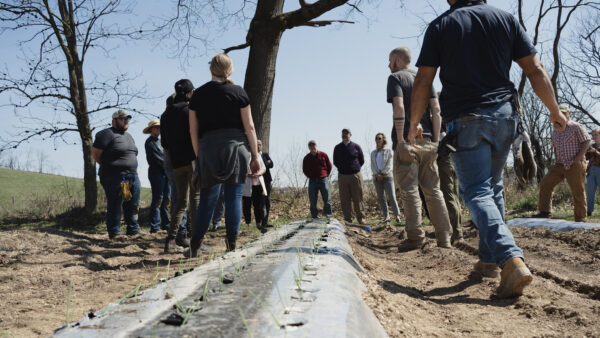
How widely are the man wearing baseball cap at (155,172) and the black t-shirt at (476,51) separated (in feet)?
17.5

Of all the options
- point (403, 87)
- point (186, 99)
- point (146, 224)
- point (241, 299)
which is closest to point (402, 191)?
point (403, 87)

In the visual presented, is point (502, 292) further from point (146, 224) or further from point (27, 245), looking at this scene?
point (146, 224)

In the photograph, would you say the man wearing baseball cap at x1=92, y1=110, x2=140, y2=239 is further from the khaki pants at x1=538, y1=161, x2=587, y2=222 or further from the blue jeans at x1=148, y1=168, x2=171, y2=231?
the khaki pants at x1=538, y1=161, x2=587, y2=222

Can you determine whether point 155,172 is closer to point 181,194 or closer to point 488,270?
point 181,194

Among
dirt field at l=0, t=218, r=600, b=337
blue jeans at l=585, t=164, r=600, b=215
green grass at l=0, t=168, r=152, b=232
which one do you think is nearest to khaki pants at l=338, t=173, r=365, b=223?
dirt field at l=0, t=218, r=600, b=337

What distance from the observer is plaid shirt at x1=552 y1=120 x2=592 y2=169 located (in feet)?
22.2

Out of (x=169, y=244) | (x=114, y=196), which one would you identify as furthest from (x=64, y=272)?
(x=114, y=196)

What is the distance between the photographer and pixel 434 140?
4.66 m

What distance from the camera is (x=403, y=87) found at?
4.55 meters

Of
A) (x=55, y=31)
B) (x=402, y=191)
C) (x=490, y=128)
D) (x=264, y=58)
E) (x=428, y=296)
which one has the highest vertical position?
(x=55, y=31)

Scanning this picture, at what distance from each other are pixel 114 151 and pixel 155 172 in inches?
41.1

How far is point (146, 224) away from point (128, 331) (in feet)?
29.9

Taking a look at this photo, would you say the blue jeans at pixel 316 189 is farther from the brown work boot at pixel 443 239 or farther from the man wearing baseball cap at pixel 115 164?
the brown work boot at pixel 443 239

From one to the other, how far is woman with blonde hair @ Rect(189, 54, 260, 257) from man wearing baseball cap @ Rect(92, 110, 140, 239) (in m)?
2.95
